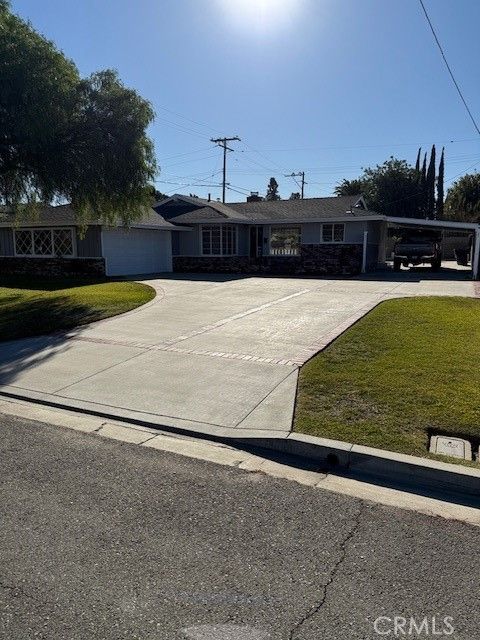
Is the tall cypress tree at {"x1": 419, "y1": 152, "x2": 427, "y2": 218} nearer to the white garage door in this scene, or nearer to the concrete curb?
the white garage door

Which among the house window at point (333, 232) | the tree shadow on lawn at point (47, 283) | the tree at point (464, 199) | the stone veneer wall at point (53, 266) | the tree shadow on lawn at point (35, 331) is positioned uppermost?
the tree at point (464, 199)

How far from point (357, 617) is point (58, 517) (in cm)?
205

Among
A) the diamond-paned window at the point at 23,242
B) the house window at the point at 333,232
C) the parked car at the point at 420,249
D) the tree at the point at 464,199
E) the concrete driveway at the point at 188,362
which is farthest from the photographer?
the tree at the point at 464,199

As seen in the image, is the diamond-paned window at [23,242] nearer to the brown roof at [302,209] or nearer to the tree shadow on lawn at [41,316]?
the tree shadow on lawn at [41,316]

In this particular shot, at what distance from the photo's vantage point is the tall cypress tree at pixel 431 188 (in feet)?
163

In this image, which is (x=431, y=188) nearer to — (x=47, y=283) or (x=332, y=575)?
(x=47, y=283)

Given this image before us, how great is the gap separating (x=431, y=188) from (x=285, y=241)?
27.5 metres

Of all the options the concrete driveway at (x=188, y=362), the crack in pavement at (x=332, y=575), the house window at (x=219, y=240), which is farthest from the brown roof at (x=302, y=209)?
the crack in pavement at (x=332, y=575)

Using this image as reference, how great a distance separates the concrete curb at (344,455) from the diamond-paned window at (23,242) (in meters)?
21.2

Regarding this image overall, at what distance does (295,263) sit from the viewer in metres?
25.8

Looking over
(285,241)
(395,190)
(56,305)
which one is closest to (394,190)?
(395,190)

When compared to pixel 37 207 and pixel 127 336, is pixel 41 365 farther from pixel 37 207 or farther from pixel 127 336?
pixel 37 207

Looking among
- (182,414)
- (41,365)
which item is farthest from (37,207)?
(182,414)

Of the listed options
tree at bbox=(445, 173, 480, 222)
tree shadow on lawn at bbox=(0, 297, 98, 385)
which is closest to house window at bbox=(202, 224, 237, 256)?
tree shadow on lawn at bbox=(0, 297, 98, 385)
